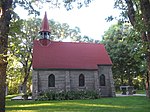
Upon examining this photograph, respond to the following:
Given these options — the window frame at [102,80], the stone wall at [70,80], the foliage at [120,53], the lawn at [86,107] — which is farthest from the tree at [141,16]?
the foliage at [120,53]

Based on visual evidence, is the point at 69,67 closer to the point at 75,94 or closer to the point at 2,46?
the point at 75,94

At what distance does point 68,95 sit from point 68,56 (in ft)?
20.1

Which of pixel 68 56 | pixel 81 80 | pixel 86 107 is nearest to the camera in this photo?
pixel 86 107

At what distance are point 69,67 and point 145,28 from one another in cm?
2234

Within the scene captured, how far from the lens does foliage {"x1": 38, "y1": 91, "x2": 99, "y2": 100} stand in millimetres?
26062

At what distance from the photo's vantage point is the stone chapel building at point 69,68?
2783 cm

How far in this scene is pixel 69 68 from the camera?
28.7 m

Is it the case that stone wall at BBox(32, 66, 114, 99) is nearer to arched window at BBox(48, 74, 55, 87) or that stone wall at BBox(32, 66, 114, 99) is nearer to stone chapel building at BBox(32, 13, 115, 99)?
stone chapel building at BBox(32, 13, 115, 99)

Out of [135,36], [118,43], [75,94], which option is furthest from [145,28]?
[118,43]

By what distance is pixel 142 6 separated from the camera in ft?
22.1

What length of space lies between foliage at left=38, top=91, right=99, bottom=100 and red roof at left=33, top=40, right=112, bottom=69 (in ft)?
11.6

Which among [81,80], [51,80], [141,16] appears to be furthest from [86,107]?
[81,80]

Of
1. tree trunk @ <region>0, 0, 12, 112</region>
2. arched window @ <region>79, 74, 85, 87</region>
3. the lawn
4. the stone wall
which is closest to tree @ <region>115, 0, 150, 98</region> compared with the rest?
tree trunk @ <region>0, 0, 12, 112</region>

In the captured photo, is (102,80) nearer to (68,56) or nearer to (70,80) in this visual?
(70,80)
